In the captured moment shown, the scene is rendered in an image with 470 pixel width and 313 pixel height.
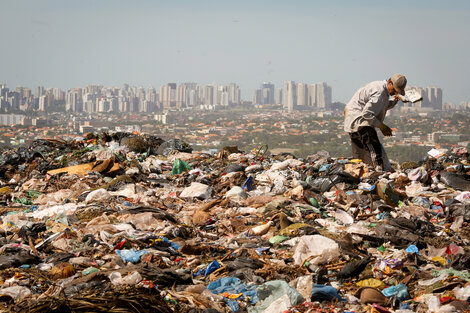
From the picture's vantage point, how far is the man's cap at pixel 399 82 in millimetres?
6922

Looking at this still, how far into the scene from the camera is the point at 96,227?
4910 millimetres

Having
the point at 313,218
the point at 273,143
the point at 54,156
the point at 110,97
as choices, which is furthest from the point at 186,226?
the point at 110,97

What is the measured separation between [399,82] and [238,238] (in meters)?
3.43

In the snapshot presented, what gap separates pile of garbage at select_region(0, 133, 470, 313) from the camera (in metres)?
3.38

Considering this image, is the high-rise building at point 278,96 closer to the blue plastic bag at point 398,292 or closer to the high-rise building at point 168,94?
the high-rise building at point 168,94

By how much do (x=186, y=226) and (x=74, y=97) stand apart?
85158mm

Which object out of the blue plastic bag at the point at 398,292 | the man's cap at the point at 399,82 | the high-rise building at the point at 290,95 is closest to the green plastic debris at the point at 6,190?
the man's cap at the point at 399,82

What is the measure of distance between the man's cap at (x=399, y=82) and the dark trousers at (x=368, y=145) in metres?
0.66

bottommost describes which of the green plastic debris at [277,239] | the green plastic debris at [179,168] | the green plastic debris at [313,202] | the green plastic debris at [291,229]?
the green plastic debris at [277,239]

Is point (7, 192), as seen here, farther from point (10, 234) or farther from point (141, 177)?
point (10, 234)

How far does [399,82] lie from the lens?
692 centimetres

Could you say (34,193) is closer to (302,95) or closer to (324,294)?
(324,294)

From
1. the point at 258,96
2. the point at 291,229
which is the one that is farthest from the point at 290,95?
the point at 291,229

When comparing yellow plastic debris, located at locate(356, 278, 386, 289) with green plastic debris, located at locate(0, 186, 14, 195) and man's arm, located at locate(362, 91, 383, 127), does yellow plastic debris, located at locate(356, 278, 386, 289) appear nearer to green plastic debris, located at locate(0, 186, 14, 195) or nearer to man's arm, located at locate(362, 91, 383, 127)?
man's arm, located at locate(362, 91, 383, 127)
